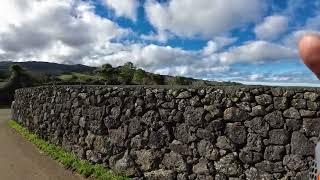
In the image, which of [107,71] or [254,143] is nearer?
[254,143]

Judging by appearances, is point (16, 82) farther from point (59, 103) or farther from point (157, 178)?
point (157, 178)

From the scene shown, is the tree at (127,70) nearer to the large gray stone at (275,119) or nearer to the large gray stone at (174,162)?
the large gray stone at (174,162)

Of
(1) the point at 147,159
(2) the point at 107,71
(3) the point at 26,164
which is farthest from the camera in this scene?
(2) the point at 107,71

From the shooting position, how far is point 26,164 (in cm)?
1107

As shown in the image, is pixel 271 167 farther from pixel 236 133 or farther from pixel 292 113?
pixel 292 113

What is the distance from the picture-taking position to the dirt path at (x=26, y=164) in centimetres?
975

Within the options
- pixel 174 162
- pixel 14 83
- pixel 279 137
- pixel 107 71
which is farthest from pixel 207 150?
pixel 14 83

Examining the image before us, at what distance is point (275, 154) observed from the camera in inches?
262

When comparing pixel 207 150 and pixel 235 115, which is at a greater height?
pixel 235 115

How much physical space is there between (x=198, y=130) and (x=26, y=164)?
519 centimetres

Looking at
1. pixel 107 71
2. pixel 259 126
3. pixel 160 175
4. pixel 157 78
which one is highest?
pixel 107 71

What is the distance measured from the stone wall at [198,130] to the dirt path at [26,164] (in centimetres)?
74

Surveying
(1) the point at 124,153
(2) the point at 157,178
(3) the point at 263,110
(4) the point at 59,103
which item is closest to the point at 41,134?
(4) the point at 59,103

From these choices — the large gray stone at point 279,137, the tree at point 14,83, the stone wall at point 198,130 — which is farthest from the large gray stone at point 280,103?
the tree at point 14,83
